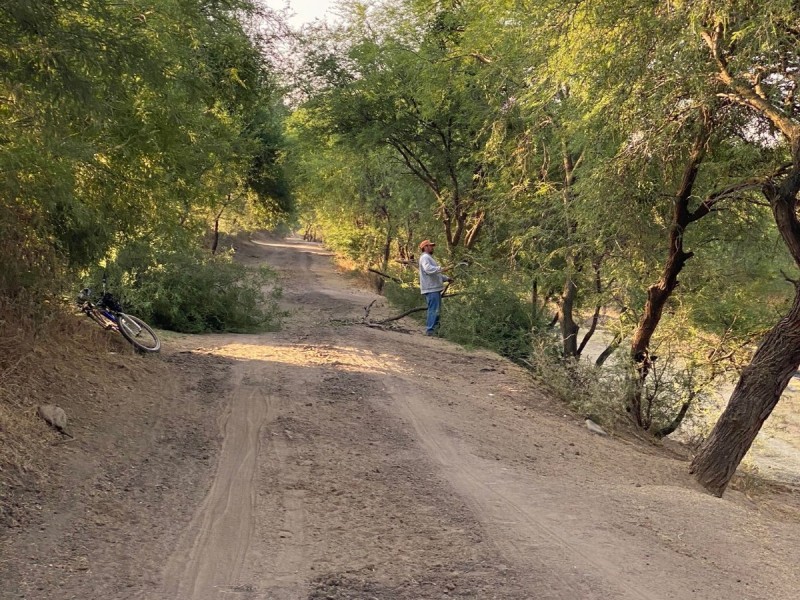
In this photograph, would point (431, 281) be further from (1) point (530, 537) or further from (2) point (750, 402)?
(1) point (530, 537)

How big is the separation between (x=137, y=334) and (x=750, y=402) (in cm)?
803

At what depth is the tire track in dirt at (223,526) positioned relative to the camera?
12.8 feet

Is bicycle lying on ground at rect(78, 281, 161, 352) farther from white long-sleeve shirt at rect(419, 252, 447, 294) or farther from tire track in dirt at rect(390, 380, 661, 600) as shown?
white long-sleeve shirt at rect(419, 252, 447, 294)

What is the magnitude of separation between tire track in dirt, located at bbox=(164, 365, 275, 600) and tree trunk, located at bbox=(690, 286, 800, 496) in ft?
17.6

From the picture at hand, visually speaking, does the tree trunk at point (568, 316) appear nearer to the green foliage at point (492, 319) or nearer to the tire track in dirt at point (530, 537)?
the green foliage at point (492, 319)

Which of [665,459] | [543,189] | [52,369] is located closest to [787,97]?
[665,459]

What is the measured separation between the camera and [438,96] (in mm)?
17391

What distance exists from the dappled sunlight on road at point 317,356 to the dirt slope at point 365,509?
83 centimetres

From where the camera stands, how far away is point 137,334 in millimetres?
9680

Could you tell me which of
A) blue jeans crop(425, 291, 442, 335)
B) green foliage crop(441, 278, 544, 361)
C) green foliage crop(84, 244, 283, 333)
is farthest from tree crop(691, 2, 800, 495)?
green foliage crop(84, 244, 283, 333)

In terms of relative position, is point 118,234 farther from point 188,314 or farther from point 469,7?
point 469,7

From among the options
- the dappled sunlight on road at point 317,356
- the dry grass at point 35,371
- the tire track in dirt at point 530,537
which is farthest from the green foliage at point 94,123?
the tire track in dirt at point 530,537

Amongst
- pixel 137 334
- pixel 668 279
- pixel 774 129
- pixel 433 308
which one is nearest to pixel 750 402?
pixel 668 279

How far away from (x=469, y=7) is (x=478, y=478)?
14.3 meters
